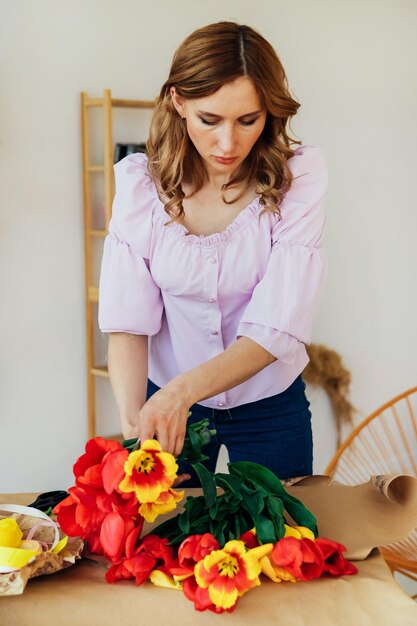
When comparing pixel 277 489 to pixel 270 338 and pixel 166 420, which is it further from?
pixel 270 338

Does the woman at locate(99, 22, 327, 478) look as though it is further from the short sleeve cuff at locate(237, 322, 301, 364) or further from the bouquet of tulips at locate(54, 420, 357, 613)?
the bouquet of tulips at locate(54, 420, 357, 613)

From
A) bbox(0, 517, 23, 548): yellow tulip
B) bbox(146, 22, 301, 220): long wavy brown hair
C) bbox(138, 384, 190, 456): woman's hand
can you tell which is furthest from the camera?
bbox(146, 22, 301, 220): long wavy brown hair

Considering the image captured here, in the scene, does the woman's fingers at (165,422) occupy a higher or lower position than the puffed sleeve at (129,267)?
lower

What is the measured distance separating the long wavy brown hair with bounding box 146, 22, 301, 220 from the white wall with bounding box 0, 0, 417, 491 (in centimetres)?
121

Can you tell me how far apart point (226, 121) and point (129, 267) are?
0.34m

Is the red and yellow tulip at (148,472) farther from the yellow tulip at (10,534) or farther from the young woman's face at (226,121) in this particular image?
the young woman's face at (226,121)

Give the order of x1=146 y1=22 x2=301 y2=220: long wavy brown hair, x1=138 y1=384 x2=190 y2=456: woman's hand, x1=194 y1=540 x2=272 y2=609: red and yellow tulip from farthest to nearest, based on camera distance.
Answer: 1. x1=146 y1=22 x2=301 y2=220: long wavy brown hair
2. x1=138 y1=384 x2=190 y2=456: woman's hand
3. x1=194 y1=540 x2=272 y2=609: red and yellow tulip

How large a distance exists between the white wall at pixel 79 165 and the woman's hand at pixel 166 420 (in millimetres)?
1545

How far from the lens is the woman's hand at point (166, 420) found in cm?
A: 121

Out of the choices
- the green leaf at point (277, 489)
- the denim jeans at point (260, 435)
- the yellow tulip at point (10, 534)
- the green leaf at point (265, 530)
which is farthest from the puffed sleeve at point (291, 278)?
the yellow tulip at point (10, 534)

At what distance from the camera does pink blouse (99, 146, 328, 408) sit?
1479 millimetres

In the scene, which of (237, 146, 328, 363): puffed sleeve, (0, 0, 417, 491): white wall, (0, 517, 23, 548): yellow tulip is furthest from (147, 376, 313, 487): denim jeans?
(0, 0, 417, 491): white wall

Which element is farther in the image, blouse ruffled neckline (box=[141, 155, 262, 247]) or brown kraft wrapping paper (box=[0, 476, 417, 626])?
blouse ruffled neckline (box=[141, 155, 262, 247])

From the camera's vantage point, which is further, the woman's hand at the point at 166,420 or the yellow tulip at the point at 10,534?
the woman's hand at the point at 166,420
